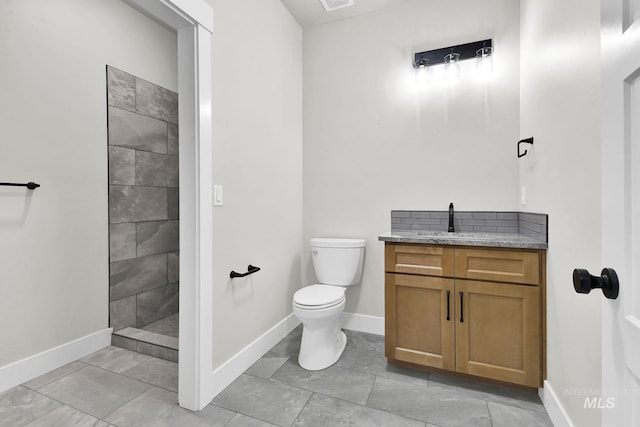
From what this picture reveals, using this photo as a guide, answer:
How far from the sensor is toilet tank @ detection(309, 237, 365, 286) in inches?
93.6

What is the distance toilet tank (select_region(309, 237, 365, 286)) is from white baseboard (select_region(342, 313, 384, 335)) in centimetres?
38

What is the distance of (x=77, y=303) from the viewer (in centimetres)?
209

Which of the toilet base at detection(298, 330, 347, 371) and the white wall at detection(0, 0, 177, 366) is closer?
the white wall at detection(0, 0, 177, 366)

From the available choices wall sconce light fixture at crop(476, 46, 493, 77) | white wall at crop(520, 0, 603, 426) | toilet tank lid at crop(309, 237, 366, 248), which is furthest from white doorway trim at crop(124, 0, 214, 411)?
wall sconce light fixture at crop(476, 46, 493, 77)

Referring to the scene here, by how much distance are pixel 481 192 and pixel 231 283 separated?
1.91m

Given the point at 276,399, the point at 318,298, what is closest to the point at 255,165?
the point at 318,298

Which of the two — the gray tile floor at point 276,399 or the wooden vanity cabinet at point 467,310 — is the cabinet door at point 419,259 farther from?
the gray tile floor at point 276,399

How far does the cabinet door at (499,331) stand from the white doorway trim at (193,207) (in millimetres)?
1478

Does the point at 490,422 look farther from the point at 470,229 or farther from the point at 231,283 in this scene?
the point at 231,283

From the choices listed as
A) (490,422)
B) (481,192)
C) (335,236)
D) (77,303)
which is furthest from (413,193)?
(77,303)

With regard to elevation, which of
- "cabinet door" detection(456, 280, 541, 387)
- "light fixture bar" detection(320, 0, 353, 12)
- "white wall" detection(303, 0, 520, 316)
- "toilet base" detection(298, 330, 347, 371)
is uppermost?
"light fixture bar" detection(320, 0, 353, 12)

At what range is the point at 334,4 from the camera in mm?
2414

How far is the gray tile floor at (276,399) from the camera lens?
147 cm

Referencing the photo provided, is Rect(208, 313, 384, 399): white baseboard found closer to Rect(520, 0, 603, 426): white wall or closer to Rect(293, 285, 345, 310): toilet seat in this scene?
Rect(293, 285, 345, 310): toilet seat
